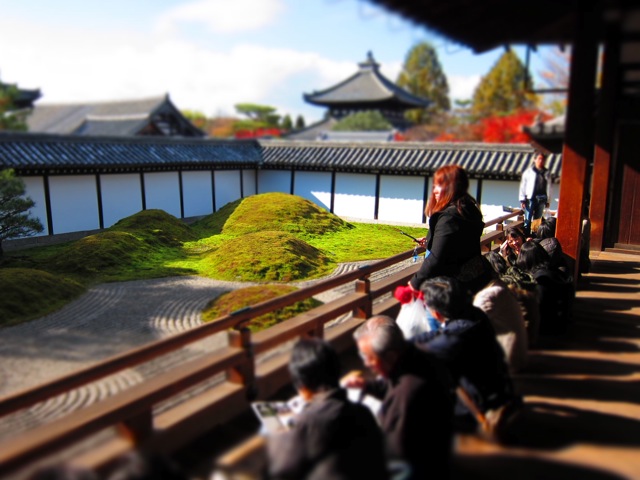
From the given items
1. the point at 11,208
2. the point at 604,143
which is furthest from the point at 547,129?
the point at 11,208

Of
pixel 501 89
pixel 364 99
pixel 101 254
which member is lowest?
pixel 101 254

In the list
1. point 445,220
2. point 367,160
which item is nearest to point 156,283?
point 445,220

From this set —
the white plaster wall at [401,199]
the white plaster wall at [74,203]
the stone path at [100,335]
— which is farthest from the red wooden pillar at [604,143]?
the white plaster wall at [74,203]

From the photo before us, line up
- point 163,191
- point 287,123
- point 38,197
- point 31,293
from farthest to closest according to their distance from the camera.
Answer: point 287,123
point 163,191
point 38,197
point 31,293

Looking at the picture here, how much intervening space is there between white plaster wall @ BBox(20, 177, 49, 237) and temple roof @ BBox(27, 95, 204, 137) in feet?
50.8

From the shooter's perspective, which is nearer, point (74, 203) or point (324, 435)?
point (324, 435)

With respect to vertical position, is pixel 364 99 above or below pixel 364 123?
above

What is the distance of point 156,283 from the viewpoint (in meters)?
11.5

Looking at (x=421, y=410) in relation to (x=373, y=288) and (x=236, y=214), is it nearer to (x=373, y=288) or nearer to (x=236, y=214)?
(x=373, y=288)

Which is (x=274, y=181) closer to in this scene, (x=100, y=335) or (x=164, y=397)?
(x=100, y=335)

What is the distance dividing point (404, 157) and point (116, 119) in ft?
74.4

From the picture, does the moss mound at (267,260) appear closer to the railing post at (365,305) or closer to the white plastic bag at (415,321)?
the railing post at (365,305)

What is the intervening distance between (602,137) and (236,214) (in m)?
12.5

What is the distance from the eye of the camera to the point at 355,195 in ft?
77.3
